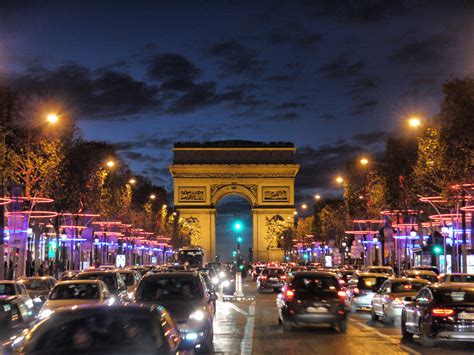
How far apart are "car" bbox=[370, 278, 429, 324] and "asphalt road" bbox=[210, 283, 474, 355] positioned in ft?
1.29

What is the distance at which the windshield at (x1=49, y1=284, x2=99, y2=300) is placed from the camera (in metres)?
21.4

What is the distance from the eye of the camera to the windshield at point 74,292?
21359mm

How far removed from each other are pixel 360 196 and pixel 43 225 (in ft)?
86.3

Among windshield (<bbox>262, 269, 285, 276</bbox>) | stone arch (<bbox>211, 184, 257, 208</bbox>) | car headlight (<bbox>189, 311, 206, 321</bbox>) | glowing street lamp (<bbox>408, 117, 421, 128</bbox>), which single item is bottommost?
windshield (<bbox>262, 269, 285, 276</bbox>)

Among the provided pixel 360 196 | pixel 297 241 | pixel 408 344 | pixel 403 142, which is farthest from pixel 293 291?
pixel 297 241

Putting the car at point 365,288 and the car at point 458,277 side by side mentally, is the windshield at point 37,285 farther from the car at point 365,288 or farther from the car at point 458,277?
the car at point 458,277

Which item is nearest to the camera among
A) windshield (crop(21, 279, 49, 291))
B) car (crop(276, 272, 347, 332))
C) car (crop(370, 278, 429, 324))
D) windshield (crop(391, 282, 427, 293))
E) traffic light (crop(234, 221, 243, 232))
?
car (crop(276, 272, 347, 332))

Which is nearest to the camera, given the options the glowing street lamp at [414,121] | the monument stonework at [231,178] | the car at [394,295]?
the car at [394,295]

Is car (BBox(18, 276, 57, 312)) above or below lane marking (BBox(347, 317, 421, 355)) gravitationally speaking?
above

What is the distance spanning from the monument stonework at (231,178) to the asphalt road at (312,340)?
111 m

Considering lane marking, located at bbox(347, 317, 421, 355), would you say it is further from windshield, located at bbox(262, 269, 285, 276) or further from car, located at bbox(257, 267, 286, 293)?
windshield, located at bbox(262, 269, 285, 276)

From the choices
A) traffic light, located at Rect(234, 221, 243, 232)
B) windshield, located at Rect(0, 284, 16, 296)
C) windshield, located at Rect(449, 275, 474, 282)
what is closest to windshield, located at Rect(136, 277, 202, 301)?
windshield, located at Rect(0, 284, 16, 296)

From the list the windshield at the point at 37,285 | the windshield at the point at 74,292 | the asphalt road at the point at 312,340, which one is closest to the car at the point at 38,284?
the windshield at the point at 37,285

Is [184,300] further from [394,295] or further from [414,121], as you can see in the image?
[414,121]
